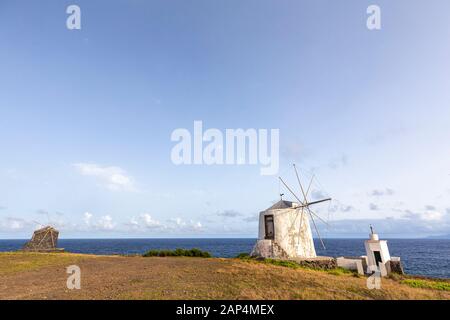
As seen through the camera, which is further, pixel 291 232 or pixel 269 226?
pixel 269 226

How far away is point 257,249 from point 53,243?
124 feet

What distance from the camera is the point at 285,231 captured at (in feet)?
93.2

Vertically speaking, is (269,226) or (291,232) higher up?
(269,226)

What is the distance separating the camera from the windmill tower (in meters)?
27.9

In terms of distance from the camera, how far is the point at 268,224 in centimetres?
2983

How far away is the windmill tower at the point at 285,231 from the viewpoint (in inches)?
1099

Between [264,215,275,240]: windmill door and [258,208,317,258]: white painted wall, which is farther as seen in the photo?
[264,215,275,240]: windmill door

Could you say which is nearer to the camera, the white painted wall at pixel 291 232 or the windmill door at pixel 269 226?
the white painted wall at pixel 291 232
